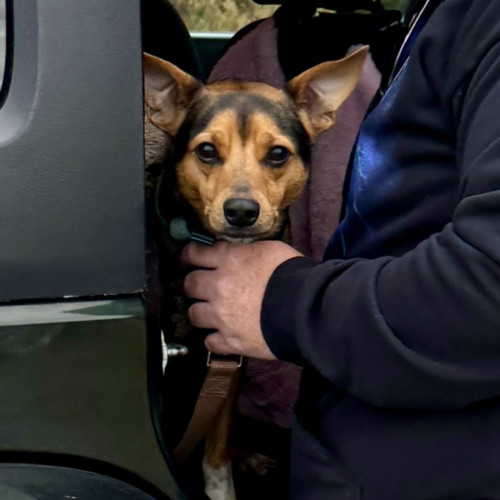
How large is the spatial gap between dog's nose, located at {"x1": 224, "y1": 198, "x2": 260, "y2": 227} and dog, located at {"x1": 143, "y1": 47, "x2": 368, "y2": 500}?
0.6 inches

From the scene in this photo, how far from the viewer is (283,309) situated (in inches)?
56.6

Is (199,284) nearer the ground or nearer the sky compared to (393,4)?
nearer the ground

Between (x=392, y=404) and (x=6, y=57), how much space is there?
29.9 inches

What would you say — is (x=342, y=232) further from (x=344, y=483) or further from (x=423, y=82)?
(x=344, y=483)

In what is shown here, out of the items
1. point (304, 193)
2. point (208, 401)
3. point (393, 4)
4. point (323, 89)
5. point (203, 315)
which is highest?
point (393, 4)

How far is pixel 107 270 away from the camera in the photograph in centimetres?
125

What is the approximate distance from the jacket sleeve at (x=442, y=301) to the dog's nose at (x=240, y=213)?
0.62 metres

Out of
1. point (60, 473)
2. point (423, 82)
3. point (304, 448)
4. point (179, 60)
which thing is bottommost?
point (304, 448)

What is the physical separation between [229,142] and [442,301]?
111 cm

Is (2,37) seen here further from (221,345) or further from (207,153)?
(207,153)

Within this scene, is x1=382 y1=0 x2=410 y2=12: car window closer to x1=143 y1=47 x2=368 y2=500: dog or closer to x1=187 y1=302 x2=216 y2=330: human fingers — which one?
x1=143 y1=47 x2=368 y2=500: dog

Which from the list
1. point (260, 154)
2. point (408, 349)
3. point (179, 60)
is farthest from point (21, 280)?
point (179, 60)

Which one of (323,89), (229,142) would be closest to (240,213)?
(229,142)

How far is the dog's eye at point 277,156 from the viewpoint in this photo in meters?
2.26
